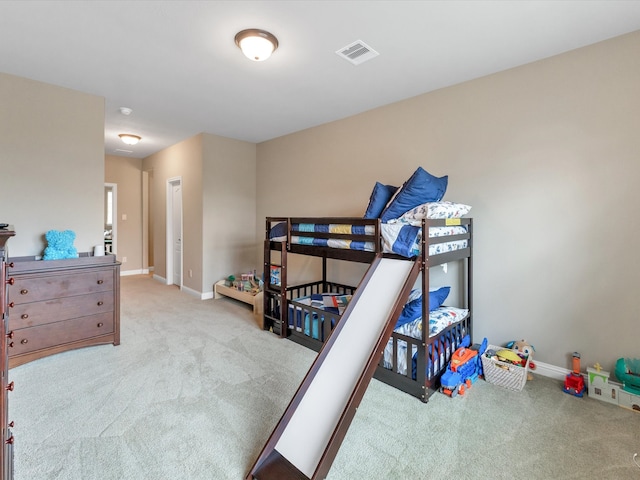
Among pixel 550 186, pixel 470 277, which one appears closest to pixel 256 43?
pixel 550 186

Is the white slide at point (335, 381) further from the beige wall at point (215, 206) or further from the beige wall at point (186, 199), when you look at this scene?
the beige wall at point (186, 199)

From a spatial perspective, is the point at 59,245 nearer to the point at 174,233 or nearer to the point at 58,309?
the point at 58,309

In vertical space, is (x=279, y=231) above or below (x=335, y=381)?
above

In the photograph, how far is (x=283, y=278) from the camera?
339cm

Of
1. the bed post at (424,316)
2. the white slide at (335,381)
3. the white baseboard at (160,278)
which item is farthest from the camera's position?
the white baseboard at (160,278)

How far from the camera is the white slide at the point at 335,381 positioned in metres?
1.51

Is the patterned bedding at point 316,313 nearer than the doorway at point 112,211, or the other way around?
the patterned bedding at point 316,313

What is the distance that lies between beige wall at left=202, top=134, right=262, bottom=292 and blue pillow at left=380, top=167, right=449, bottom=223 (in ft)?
10.7

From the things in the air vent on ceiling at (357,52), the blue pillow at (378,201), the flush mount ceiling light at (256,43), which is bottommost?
the blue pillow at (378,201)

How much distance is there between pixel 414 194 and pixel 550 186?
44.4 inches

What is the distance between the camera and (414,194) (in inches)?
99.1

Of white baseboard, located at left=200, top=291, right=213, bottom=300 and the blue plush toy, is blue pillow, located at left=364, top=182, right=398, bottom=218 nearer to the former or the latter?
the blue plush toy

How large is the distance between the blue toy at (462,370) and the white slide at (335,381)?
2.57 feet

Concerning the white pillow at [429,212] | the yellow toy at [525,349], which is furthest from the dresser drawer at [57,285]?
the yellow toy at [525,349]
